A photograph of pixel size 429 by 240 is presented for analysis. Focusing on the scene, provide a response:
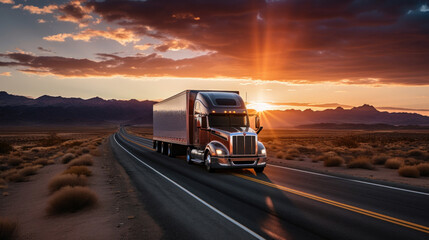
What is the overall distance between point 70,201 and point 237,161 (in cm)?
822

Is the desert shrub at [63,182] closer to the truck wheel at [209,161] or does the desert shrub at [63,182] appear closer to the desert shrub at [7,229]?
the desert shrub at [7,229]

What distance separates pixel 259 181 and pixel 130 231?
7526 millimetres

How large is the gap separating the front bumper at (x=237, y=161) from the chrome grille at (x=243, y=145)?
0.29m

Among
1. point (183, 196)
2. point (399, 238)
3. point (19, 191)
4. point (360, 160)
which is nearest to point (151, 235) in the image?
point (183, 196)

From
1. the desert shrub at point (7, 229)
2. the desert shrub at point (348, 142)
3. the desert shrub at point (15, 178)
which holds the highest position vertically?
the desert shrub at point (7, 229)

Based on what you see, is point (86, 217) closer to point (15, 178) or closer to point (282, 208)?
point (282, 208)

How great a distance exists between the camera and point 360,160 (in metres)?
19.2

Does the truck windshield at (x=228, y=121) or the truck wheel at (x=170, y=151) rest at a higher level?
the truck windshield at (x=228, y=121)

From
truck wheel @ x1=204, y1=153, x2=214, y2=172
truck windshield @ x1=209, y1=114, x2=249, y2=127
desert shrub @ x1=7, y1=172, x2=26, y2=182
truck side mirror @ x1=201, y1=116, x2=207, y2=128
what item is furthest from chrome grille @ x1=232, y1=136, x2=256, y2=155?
desert shrub @ x1=7, y1=172, x2=26, y2=182

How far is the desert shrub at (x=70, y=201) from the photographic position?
918 centimetres

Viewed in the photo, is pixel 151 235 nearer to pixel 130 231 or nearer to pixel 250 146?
pixel 130 231

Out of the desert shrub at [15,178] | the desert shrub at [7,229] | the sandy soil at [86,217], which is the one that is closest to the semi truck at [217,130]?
the sandy soil at [86,217]

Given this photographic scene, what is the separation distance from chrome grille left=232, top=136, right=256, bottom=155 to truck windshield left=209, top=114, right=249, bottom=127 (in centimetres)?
164

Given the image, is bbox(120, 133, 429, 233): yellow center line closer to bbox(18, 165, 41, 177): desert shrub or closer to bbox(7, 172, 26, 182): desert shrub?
bbox(7, 172, 26, 182): desert shrub
